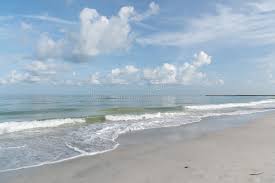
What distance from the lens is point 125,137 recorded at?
38.5ft

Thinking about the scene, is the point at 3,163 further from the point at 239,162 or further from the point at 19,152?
the point at 239,162

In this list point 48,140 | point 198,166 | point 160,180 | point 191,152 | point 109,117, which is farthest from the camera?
point 109,117

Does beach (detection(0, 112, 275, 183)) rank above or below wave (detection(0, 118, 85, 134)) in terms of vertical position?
above

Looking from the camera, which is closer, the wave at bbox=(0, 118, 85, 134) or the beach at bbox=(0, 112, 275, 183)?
the beach at bbox=(0, 112, 275, 183)

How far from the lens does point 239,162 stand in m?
6.68

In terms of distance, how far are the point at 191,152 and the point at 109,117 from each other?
13459 mm

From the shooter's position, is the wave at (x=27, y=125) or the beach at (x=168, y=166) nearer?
the beach at (x=168, y=166)

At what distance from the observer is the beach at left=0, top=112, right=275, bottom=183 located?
564 cm

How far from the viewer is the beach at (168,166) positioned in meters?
5.64

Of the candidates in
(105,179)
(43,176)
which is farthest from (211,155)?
(43,176)

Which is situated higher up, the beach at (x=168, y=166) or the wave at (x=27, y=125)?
the beach at (x=168, y=166)

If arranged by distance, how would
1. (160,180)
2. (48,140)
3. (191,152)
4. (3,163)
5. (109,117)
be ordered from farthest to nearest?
(109,117), (48,140), (191,152), (3,163), (160,180)

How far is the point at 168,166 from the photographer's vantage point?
659cm

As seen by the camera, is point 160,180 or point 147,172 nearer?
point 160,180
